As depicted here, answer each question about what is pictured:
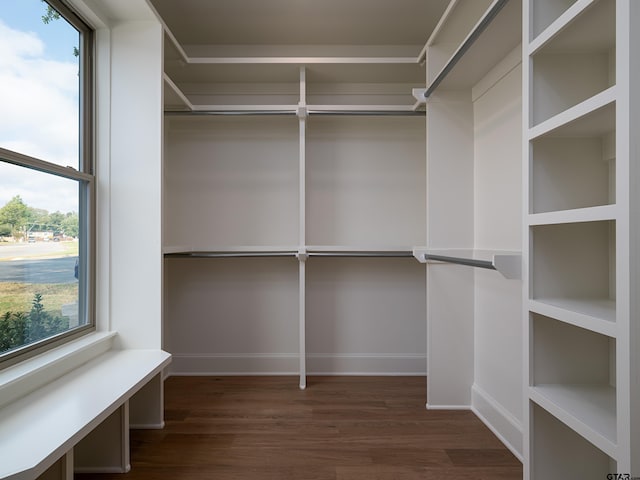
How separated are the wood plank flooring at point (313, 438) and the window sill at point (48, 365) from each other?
0.54m

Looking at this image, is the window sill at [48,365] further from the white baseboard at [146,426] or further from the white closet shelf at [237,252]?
the white closet shelf at [237,252]

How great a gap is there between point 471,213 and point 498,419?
124 centimetres

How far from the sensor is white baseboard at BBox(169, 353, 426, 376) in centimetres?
325

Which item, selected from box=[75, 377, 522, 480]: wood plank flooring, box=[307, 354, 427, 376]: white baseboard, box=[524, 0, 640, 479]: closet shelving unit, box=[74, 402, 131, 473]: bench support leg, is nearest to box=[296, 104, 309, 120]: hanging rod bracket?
box=[524, 0, 640, 479]: closet shelving unit

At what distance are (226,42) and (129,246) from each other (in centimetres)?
179

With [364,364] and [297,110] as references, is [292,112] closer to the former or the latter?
[297,110]

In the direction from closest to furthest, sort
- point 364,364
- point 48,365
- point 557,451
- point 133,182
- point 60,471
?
point 557,451, point 60,471, point 48,365, point 133,182, point 364,364

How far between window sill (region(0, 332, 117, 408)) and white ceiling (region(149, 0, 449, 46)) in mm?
2096

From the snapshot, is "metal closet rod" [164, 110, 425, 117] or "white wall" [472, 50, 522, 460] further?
"metal closet rod" [164, 110, 425, 117]

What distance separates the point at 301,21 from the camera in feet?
9.13

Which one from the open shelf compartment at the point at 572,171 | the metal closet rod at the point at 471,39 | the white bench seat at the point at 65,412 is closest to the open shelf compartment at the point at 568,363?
the open shelf compartment at the point at 572,171

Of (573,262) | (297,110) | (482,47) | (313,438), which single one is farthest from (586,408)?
(297,110)

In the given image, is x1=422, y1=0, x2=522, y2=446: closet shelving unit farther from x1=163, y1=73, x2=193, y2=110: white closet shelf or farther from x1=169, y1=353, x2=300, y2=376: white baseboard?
x1=163, y1=73, x2=193, y2=110: white closet shelf

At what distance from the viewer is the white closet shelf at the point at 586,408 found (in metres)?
1.06
